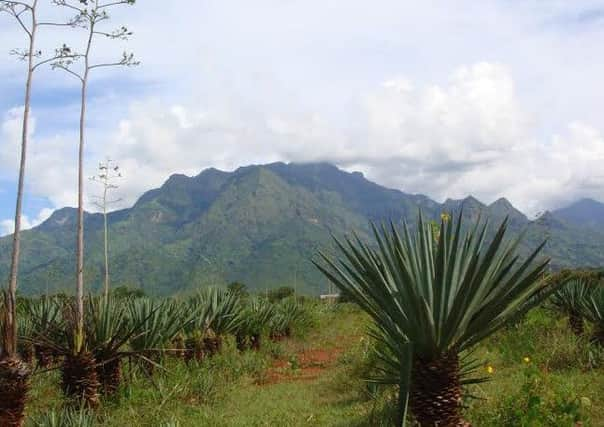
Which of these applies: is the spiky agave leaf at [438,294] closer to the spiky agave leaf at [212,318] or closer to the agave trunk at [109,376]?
the agave trunk at [109,376]

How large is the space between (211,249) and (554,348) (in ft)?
546

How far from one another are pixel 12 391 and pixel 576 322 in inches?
436

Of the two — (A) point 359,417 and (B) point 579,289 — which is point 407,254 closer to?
(A) point 359,417

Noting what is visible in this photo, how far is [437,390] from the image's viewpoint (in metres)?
3.31

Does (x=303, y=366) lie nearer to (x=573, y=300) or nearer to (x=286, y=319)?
(x=286, y=319)

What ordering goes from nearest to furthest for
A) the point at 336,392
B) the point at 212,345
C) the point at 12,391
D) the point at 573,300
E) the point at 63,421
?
the point at 12,391
the point at 63,421
the point at 336,392
the point at 573,300
the point at 212,345

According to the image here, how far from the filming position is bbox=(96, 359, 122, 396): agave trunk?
8.77 meters

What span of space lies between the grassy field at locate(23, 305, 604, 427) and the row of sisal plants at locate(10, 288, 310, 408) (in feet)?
1.22

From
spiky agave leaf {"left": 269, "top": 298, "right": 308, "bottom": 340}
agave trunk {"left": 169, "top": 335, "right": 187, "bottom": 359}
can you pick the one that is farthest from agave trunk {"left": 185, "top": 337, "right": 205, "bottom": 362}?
spiky agave leaf {"left": 269, "top": 298, "right": 308, "bottom": 340}

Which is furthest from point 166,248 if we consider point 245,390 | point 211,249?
point 245,390

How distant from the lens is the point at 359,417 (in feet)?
24.6

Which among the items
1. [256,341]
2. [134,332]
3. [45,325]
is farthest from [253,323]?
[134,332]

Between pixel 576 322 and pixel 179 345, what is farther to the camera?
pixel 576 322

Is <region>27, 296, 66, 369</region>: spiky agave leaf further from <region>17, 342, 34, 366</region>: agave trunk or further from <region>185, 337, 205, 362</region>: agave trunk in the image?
<region>185, 337, 205, 362</region>: agave trunk
